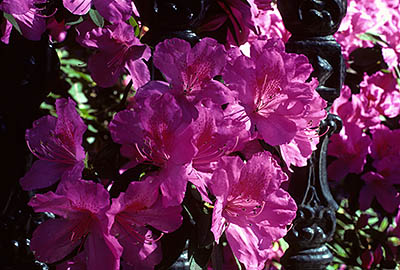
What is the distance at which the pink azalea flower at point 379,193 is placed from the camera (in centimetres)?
178

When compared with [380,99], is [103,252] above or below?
above

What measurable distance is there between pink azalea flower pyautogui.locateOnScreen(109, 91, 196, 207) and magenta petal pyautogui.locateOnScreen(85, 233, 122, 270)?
97mm

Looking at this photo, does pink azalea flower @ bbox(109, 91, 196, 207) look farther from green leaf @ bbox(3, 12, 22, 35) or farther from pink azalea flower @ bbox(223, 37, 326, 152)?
green leaf @ bbox(3, 12, 22, 35)

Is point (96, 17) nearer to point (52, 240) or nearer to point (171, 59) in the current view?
point (171, 59)

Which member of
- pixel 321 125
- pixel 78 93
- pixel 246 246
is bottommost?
pixel 78 93

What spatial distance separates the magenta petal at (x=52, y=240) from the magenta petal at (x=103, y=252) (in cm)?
4

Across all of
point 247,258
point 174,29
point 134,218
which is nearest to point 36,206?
point 134,218

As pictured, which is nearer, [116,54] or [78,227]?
[78,227]

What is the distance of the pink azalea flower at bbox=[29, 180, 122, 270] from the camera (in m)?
0.82

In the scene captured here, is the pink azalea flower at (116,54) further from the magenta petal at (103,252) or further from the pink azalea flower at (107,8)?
the magenta petal at (103,252)

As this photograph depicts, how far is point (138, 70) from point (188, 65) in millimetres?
134

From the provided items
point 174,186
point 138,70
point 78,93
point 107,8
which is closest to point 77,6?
point 107,8

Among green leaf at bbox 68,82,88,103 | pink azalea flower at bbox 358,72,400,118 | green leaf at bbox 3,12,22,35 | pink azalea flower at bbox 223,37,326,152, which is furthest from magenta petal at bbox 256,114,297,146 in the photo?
green leaf at bbox 68,82,88,103

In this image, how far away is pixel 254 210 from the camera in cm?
92
